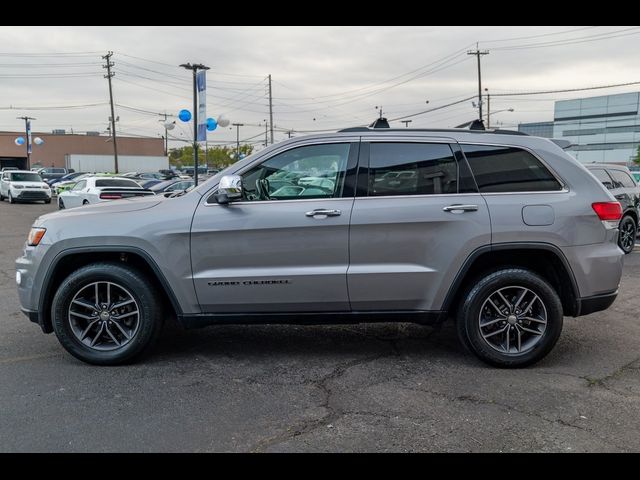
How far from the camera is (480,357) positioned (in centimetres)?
453

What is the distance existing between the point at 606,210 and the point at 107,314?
4.10 m

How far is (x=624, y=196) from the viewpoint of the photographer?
36.5 ft

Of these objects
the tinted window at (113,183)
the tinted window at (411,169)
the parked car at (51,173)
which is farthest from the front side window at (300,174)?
the parked car at (51,173)

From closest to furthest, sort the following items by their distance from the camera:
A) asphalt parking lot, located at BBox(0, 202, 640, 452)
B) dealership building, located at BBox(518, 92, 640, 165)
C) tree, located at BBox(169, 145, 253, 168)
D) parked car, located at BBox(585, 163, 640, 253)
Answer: asphalt parking lot, located at BBox(0, 202, 640, 452) → parked car, located at BBox(585, 163, 640, 253) → dealership building, located at BBox(518, 92, 640, 165) → tree, located at BBox(169, 145, 253, 168)

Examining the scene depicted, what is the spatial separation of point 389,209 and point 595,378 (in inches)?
80.2

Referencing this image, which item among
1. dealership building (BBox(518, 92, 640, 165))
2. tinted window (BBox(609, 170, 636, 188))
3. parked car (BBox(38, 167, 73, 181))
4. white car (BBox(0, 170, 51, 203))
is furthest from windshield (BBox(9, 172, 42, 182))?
dealership building (BBox(518, 92, 640, 165))

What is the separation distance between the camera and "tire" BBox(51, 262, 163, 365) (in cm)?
453

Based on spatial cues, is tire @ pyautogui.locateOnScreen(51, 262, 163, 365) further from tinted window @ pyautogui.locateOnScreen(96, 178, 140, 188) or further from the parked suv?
tinted window @ pyautogui.locateOnScreen(96, 178, 140, 188)

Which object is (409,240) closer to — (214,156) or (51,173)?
(51,173)

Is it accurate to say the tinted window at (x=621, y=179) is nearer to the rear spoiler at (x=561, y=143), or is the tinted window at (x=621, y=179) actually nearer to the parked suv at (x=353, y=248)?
the rear spoiler at (x=561, y=143)

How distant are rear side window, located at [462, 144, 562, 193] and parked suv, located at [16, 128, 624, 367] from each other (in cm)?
1

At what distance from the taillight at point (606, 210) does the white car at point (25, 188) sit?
27635mm

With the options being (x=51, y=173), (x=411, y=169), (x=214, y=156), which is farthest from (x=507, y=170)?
(x=214, y=156)

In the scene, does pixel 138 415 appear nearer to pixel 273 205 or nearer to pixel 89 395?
pixel 89 395
